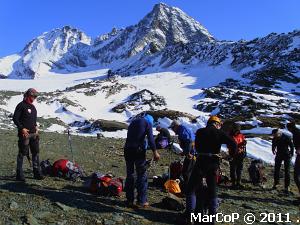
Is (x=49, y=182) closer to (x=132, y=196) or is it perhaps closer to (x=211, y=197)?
(x=132, y=196)

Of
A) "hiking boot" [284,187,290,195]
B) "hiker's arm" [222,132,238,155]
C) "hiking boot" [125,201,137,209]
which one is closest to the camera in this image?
"hiker's arm" [222,132,238,155]

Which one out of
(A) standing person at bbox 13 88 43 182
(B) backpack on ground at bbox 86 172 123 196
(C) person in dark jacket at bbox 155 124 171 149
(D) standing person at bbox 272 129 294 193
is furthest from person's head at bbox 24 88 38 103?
(D) standing person at bbox 272 129 294 193

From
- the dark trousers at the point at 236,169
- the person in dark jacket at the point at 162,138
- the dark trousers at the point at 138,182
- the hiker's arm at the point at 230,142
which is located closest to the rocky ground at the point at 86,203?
the dark trousers at the point at 138,182

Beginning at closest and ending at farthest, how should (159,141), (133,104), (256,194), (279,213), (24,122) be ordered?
(279,213), (24,122), (256,194), (159,141), (133,104)

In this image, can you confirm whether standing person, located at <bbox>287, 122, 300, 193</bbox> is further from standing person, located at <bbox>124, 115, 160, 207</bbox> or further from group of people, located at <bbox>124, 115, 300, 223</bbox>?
standing person, located at <bbox>124, 115, 160, 207</bbox>

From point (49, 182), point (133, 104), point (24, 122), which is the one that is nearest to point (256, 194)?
point (49, 182)

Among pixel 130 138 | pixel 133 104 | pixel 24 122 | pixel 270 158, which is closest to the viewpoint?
pixel 130 138

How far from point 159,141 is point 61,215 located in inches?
439

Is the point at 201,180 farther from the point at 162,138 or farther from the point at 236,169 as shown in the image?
the point at 162,138

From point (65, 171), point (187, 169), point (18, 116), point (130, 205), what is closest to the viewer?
point (130, 205)

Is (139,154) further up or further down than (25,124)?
further down

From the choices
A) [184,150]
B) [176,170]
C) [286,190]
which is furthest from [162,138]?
[184,150]

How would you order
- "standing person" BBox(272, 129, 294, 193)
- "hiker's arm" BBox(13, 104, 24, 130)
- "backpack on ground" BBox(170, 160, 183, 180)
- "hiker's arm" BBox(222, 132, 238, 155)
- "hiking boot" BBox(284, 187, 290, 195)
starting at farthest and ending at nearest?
"standing person" BBox(272, 129, 294, 193) < "hiking boot" BBox(284, 187, 290, 195) < "backpack on ground" BBox(170, 160, 183, 180) < "hiker's arm" BBox(13, 104, 24, 130) < "hiker's arm" BBox(222, 132, 238, 155)

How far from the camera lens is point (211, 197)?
10.2 metres
